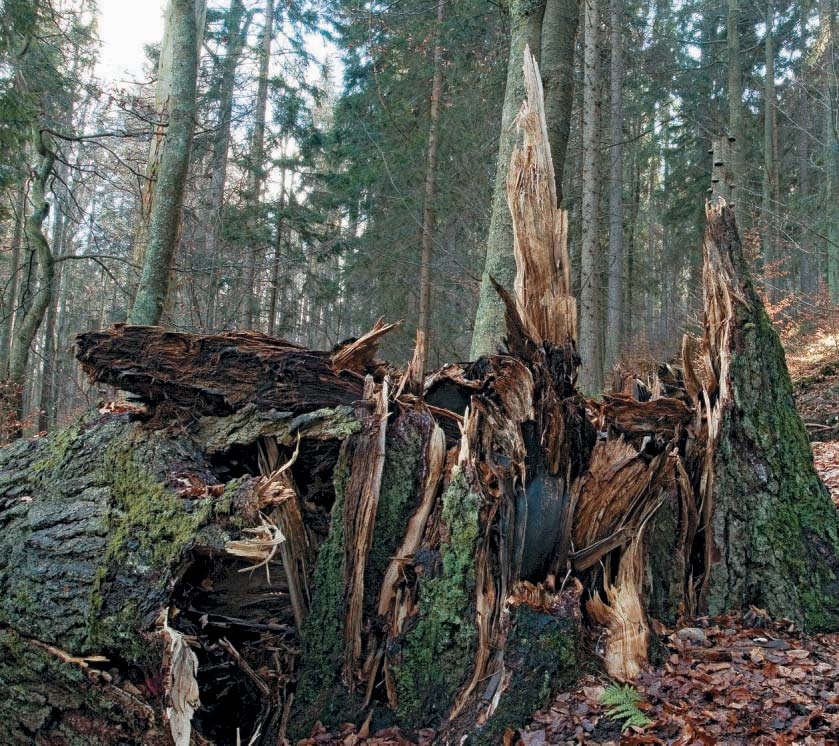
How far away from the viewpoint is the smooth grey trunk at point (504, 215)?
5527 millimetres

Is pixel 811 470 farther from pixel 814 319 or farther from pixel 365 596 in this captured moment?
pixel 814 319

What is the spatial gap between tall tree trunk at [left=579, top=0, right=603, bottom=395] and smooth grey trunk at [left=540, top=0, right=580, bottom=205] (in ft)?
14.4

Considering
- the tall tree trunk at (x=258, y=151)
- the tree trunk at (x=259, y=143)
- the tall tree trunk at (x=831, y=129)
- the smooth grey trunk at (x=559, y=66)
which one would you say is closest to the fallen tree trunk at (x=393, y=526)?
the smooth grey trunk at (x=559, y=66)

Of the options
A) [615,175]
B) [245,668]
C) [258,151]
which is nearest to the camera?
[245,668]

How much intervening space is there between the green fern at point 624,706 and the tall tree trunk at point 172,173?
19.2 feet

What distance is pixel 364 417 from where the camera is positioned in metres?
3.44

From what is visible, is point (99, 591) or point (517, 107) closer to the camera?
point (99, 591)

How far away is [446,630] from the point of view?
9.56 ft

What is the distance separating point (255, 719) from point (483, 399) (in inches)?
78.1

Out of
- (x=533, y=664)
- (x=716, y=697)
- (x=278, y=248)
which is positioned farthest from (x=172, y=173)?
(x=278, y=248)

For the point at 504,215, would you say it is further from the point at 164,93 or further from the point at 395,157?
the point at 395,157

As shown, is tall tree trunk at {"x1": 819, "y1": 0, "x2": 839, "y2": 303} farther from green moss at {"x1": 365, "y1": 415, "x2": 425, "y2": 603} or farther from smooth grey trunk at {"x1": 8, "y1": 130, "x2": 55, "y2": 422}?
smooth grey trunk at {"x1": 8, "y1": 130, "x2": 55, "y2": 422}

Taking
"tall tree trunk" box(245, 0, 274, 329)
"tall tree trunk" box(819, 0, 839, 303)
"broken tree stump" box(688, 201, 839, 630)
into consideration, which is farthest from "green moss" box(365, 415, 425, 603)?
"tall tree trunk" box(819, 0, 839, 303)

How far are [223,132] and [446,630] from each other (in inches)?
688
